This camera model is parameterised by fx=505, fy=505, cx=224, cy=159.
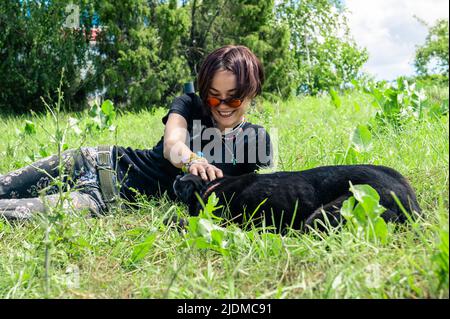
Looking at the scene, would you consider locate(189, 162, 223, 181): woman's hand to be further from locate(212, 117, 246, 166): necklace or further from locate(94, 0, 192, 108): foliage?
locate(94, 0, 192, 108): foliage

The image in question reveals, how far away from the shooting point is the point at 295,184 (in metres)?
A: 1.99

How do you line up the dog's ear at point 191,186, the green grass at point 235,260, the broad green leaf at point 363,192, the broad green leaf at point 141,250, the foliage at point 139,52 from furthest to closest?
the foliage at point 139,52, the dog's ear at point 191,186, the broad green leaf at point 141,250, the broad green leaf at point 363,192, the green grass at point 235,260

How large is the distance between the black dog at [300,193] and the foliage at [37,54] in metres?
8.02

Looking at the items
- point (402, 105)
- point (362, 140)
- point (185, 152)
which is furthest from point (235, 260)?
point (402, 105)

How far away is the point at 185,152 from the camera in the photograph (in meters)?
2.39

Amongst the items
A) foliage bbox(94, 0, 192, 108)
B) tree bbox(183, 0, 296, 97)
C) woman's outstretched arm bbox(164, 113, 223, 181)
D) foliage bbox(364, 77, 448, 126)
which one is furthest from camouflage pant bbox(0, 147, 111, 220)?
tree bbox(183, 0, 296, 97)

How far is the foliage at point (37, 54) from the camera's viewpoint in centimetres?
947

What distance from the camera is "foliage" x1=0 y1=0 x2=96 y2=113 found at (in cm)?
947

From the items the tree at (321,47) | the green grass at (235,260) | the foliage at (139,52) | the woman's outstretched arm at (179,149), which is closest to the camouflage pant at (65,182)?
the green grass at (235,260)

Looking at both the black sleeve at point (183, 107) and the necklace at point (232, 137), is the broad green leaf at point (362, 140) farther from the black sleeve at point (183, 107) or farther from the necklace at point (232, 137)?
the black sleeve at point (183, 107)

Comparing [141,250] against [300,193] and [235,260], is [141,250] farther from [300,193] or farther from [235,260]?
[300,193]
